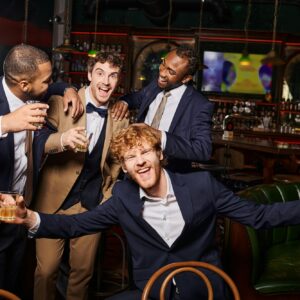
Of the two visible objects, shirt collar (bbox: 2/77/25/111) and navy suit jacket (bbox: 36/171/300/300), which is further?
shirt collar (bbox: 2/77/25/111)

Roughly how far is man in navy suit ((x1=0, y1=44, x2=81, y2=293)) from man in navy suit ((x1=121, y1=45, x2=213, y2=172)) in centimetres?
87

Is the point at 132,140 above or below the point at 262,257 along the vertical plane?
above

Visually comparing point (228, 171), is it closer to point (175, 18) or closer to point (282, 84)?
point (282, 84)

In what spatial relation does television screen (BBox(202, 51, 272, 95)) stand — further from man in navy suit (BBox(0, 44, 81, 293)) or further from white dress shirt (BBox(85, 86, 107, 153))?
man in navy suit (BBox(0, 44, 81, 293))

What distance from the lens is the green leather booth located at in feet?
9.41

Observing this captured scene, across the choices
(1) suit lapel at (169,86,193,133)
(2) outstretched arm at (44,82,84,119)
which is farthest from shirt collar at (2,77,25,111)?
(1) suit lapel at (169,86,193,133)

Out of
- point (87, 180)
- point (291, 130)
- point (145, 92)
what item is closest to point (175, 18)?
point (291, 130)

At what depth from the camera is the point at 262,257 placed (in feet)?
9.96

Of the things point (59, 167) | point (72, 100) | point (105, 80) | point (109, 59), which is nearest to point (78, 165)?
point (59, 167)

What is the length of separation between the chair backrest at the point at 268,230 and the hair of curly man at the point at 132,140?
107cm

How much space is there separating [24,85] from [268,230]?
73.6 inches

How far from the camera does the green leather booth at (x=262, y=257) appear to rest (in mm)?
2867

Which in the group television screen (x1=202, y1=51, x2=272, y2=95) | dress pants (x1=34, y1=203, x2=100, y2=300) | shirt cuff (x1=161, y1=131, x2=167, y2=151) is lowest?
dress pants (x1=34, y1=203, x2=100, y2=300)

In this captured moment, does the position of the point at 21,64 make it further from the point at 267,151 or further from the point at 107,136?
the point at 267,151
